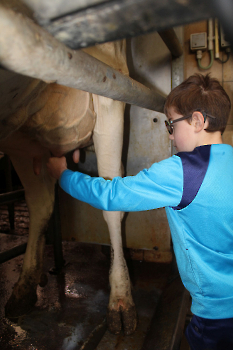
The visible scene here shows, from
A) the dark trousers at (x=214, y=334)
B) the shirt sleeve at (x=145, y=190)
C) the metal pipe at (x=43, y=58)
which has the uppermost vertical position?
the metal pipe at (x=43, y=58)

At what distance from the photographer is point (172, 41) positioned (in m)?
1.64

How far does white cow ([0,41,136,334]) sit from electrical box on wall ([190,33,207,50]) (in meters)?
0.66

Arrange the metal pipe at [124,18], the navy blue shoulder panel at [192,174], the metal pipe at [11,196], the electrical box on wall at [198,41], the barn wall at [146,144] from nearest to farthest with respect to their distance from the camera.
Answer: the metal pipe at [124,18] < the navy blue shoulder panel at [192,174] < the metal pipe at [11,196] < the electrical box on wall at [198,41] < the barn wall at [146,144]

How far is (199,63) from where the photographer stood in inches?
77.2

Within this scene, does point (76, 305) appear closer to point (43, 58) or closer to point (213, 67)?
point (43, 58)

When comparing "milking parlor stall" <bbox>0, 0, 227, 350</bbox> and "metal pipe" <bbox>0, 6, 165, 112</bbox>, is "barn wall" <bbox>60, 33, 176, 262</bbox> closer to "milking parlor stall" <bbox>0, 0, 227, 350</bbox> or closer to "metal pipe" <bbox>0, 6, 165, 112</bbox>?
"milking parlor stall" <bbox>0, 0, 227, 350</bbox>

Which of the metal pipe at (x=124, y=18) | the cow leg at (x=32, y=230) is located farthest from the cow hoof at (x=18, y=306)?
the metal pipe at (x=124, y=18)

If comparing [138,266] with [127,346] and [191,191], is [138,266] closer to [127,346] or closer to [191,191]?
[127,346]

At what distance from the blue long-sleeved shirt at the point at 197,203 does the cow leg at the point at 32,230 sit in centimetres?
88

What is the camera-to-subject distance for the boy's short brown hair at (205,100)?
3.14 feet

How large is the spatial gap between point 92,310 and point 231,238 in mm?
1002

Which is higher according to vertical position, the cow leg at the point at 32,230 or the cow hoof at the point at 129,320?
the cow leg at the point at 32,230

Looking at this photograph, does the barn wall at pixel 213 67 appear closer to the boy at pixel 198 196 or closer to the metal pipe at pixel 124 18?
the boy at pixel 198 196

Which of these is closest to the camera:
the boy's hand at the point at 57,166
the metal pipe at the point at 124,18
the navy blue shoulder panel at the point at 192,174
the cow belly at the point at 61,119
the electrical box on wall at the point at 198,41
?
the metal pipe at the point at 124,18
